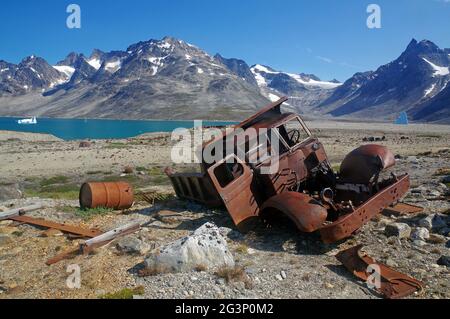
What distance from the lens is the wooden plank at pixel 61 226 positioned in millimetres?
10249

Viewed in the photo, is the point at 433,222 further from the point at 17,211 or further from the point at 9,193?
the point at 9,193

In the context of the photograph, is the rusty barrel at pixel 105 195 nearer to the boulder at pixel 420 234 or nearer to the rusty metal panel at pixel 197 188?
the rusty metal panel at pixel 197 188

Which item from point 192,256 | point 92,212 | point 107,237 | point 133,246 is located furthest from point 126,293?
point 92,212

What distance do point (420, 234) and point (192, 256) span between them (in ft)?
16.7

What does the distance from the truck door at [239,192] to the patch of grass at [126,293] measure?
3.30m

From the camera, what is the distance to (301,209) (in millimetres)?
8727

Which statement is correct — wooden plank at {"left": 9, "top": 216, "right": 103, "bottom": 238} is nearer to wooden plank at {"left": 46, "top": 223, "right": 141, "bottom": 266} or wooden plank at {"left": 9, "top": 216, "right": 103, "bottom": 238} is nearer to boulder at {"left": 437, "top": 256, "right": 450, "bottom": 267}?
wooden plank at {"left": 46, "top": 223, "right": 141, "bottom": 266}

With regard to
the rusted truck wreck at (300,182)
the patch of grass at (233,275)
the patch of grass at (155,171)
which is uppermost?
the rusted truck wreck at (300,182)

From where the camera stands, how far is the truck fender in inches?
335

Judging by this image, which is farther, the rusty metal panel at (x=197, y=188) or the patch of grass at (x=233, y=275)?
the rusty metal panel at (x=197, y=188)

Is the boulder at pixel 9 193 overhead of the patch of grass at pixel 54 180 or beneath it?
overhead

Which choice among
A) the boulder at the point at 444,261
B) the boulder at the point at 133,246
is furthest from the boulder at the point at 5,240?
the boulder at the point at 444,261

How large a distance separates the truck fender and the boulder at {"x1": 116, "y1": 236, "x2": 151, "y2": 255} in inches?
115

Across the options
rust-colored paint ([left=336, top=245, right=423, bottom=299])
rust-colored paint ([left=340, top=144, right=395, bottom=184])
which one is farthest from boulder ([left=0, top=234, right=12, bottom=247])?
rust-colored paint ([left=340, top=144, right=395, bottom=184])
